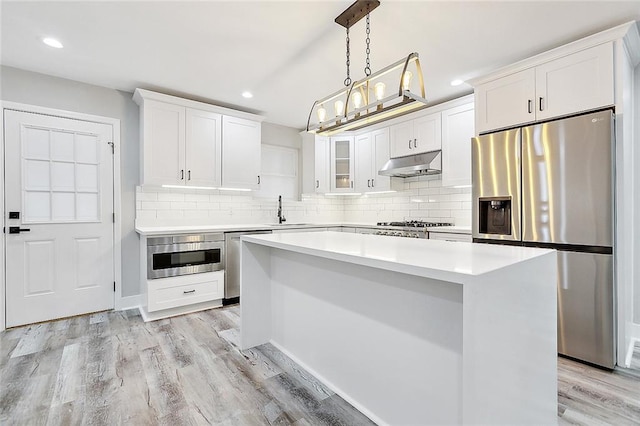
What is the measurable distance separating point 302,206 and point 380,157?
1.54 m

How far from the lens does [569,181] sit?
2.30m

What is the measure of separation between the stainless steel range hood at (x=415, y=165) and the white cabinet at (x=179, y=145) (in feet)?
7.47

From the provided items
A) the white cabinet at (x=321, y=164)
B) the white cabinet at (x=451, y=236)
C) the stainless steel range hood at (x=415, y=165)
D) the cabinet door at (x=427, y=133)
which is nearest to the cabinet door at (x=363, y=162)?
the stainless steel range hood at (x=415, y=165)

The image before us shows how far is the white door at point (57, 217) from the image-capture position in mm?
2973

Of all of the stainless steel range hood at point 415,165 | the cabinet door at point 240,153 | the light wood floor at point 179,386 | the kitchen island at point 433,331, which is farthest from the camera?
the cabinet door at point 240,153

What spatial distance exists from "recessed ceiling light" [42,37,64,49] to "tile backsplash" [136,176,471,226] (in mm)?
1516

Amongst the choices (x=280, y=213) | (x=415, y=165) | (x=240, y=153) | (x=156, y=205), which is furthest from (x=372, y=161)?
(x=156, y=205)

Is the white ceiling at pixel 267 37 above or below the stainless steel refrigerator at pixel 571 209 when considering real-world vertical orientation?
above

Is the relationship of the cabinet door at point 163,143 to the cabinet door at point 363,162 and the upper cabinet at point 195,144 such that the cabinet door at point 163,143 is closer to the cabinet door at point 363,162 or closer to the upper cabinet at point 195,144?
the upper cabinet at point 195,144

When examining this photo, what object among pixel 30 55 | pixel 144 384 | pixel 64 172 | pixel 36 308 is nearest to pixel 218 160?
pixel 64 172

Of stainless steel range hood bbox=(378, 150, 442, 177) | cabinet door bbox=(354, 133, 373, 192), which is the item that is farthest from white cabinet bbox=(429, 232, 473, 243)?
cabinet door bbox=(354, 133, 373, 192)

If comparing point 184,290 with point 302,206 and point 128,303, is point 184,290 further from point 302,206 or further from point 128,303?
point 302,206

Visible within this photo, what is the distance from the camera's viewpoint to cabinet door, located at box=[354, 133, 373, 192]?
470 centimetres

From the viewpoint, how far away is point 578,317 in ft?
7.54
